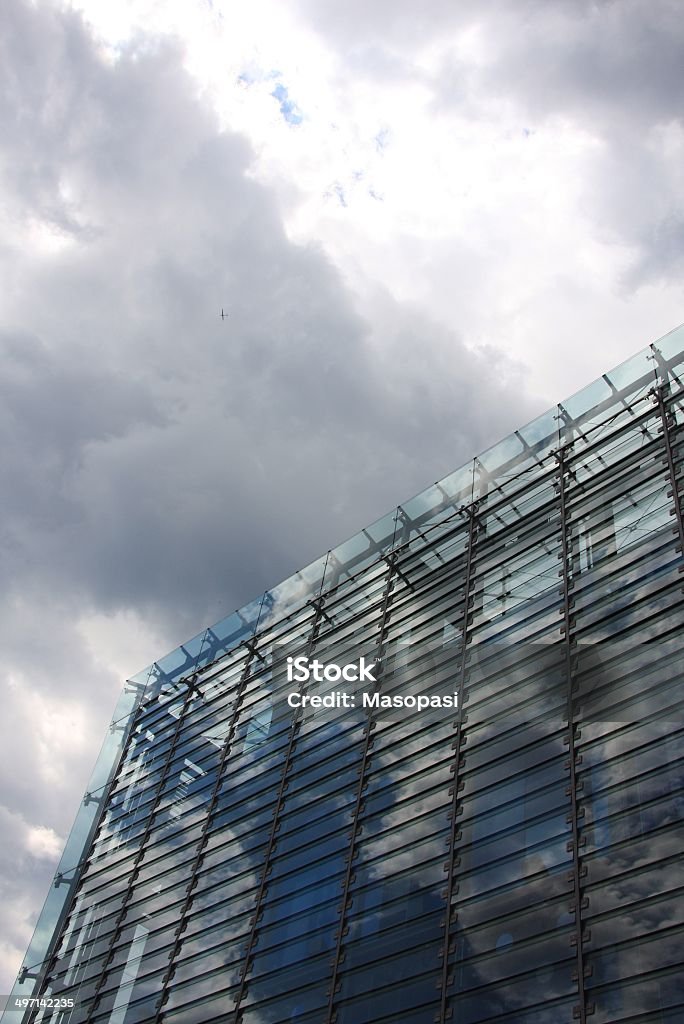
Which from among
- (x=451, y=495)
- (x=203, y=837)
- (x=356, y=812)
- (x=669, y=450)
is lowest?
(x=356, y=812)

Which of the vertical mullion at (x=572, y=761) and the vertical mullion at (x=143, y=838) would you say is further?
the vertical mullion at (x=143, y=838)

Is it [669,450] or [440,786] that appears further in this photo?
[669,450]

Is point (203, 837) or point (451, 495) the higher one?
point (451, 495)

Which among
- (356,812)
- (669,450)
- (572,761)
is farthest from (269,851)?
(669,450)

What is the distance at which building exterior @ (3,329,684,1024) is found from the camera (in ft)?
62.5

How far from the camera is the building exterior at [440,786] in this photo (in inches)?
750

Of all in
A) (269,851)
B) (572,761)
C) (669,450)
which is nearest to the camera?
(572,761)

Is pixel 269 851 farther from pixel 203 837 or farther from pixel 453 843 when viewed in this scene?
pixel 453 843

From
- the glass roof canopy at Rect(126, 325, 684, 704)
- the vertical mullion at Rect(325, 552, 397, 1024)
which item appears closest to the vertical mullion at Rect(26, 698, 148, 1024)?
the glass roof canopy at Rect(126, 325, 684, 704)

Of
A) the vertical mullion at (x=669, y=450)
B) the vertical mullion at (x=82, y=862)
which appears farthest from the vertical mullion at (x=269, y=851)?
the vertical mullion at (x=669, y=450)

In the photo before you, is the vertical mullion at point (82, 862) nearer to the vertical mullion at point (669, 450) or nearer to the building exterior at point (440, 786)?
the building exterior at point (440, 786)

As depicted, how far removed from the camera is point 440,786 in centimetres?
2394

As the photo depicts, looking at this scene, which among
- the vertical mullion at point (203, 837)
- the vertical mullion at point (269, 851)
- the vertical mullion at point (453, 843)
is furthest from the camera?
the vertical mullion at point (203, 837)

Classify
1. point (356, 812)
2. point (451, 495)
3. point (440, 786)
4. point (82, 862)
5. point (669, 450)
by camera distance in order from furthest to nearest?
point (82, 862), point (451, 495), point (356, 812), point (669, 450), point (440, 786)
